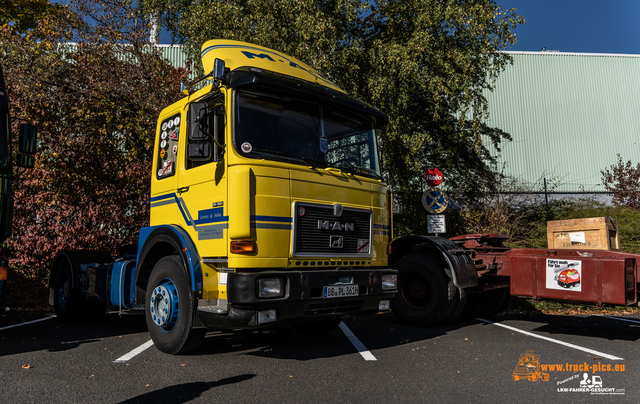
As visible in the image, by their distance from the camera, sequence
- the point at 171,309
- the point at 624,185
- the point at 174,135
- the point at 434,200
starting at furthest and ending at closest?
the point at 624,185 → the point at 434,200 → the point at 174,135 → the point at 171,309

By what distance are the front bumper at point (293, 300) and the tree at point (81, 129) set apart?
7.11 metres

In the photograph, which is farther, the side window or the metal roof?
the metal roof

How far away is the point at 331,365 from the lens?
484cm

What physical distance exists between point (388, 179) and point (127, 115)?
7175 mm

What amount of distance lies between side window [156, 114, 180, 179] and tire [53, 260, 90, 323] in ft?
10.3

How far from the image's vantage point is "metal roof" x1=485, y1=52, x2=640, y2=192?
23.7 metres

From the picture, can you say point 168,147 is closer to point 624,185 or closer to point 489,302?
point 489,302

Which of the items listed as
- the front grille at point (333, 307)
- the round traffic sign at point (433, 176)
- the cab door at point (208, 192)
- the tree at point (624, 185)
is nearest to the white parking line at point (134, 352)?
the cab door at point (208, 192)

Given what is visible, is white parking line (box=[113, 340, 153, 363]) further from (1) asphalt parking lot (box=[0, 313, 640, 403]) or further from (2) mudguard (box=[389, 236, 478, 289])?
(2) mudguard (box=[389, 236, 478, 289])

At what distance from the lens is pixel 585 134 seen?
966 inches

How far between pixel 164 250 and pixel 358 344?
8.84ft

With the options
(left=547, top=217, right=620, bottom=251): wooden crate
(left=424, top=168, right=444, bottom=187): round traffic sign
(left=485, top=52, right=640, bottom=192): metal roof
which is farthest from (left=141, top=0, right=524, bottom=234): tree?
(left=485, top=52, right=640, bottom=192): metal roof

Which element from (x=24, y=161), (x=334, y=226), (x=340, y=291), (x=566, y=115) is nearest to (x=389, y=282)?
(x=340, y=291)

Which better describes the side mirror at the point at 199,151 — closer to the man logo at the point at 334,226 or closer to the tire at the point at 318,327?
the man logo at the point at 334,226
